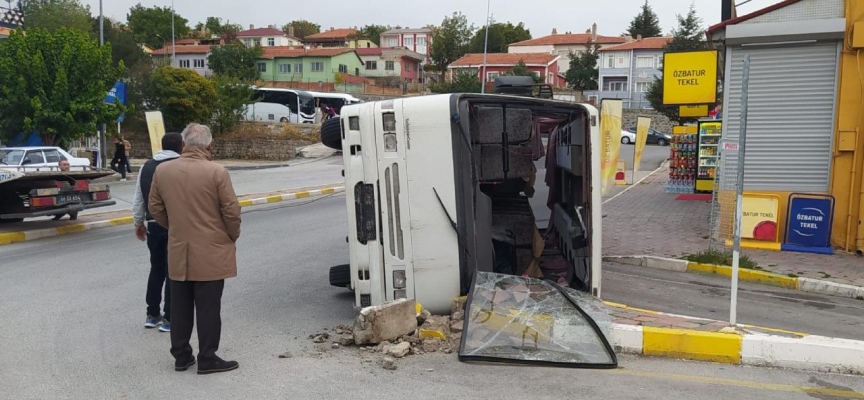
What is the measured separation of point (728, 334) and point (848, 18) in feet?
24.5

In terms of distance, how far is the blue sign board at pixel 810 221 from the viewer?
1082cm

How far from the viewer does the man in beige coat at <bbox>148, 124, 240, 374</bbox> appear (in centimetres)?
505

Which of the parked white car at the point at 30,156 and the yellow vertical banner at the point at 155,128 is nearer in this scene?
the yellow vertical banner at the point at 155,128

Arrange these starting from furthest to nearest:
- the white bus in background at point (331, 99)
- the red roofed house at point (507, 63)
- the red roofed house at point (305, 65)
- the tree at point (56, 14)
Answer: the red roofed house at point (305, 65) → the red roofed house at point (507, 63) → the tree at point (56, 14) → the white bus in background at point (331, 99)

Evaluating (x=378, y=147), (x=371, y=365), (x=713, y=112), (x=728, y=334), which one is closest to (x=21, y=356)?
(x=371, y=365)

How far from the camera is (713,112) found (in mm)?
26375

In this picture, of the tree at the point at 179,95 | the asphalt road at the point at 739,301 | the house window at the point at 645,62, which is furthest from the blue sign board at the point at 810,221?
the house window at the point at 645,62

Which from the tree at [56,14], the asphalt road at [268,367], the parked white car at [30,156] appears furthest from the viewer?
the tree at [56,14]

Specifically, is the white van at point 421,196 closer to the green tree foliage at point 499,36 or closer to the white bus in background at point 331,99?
the white bus in background at point 331,99

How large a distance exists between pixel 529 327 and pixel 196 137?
302 cm

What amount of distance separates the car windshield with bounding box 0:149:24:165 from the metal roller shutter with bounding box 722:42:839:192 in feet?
53.6

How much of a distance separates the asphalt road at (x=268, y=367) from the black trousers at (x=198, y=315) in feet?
0.61

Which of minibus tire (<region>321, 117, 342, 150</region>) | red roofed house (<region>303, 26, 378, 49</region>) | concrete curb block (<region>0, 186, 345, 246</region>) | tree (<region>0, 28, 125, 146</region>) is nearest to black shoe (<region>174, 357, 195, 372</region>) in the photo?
minibus tire (<region>321, 117, 342, 150</region>)

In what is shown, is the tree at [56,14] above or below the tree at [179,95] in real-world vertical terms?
above
